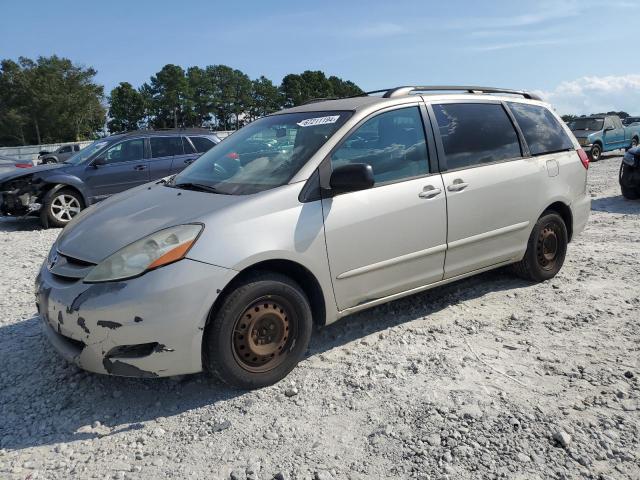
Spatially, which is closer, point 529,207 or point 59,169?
point 529,207

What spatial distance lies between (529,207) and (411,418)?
2.52 metres

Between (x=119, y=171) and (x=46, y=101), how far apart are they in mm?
58116

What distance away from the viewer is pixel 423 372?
3.35 m

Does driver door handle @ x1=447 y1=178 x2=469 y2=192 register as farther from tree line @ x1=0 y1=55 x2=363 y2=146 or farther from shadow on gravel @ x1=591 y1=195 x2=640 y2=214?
tree line @ x1=0 y1=55 x2=363 y2=146

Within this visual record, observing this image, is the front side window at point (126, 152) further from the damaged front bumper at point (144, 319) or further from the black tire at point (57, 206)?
the damaged front bumper at point (144, 319)

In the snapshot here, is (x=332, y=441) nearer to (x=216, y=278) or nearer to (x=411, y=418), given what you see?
(x=411, y=418)

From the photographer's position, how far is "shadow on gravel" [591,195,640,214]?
8.80 metres

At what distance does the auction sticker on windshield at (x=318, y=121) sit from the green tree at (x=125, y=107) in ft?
269

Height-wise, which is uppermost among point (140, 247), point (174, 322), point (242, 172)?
point (242, 172)

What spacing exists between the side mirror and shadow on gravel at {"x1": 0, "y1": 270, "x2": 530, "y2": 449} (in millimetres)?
1234

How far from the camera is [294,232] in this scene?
10.4 feet

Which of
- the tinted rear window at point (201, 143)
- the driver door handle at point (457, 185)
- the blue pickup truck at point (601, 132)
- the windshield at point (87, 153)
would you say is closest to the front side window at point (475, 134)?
the driver door handle at point (457, 185)

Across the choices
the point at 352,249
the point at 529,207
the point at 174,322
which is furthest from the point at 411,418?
the point at 529,207

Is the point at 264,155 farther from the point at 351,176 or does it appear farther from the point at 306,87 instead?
the point at 306,87
